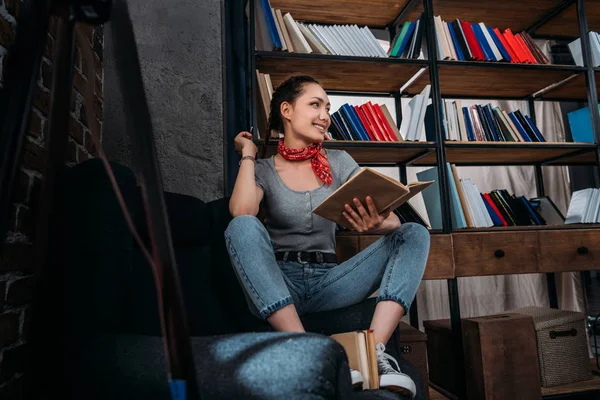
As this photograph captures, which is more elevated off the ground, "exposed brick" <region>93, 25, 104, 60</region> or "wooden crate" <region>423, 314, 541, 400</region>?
"exposed brick" <region>93, 25, 104, 60</region>

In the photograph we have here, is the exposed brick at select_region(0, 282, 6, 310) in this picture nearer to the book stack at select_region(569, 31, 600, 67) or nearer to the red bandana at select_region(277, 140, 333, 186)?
the red bandana at select_region(277, 140, 333, 186)

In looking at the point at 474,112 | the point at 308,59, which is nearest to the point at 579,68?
the point at 474,112

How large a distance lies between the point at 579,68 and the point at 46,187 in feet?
7.95

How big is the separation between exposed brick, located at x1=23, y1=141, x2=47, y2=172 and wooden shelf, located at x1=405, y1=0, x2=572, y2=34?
1.86m

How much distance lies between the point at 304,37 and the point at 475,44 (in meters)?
0.88

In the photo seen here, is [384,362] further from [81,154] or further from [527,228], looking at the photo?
[527,228]

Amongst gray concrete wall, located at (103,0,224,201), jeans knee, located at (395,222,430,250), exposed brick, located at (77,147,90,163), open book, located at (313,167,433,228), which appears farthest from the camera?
gray concrete wall, located at (103,0,224,201)

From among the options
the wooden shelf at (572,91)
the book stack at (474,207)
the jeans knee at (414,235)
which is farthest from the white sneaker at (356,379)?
the wooden shelf at (572,91)

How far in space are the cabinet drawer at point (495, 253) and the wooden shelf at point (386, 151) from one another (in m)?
0.45

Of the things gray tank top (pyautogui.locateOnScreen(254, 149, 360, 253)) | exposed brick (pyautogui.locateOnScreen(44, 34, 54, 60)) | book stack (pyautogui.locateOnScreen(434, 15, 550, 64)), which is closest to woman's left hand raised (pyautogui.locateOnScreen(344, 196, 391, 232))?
gray tank top (pyautogui.locateOnScreen(254, 149, 360, 253))

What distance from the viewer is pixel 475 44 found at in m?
2.02

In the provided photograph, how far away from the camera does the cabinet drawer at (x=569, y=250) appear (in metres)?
1.79

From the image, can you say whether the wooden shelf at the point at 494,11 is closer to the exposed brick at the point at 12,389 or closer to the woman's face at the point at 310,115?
the woman's face at the point at 310,115

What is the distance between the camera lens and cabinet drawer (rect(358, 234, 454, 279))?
170cm
